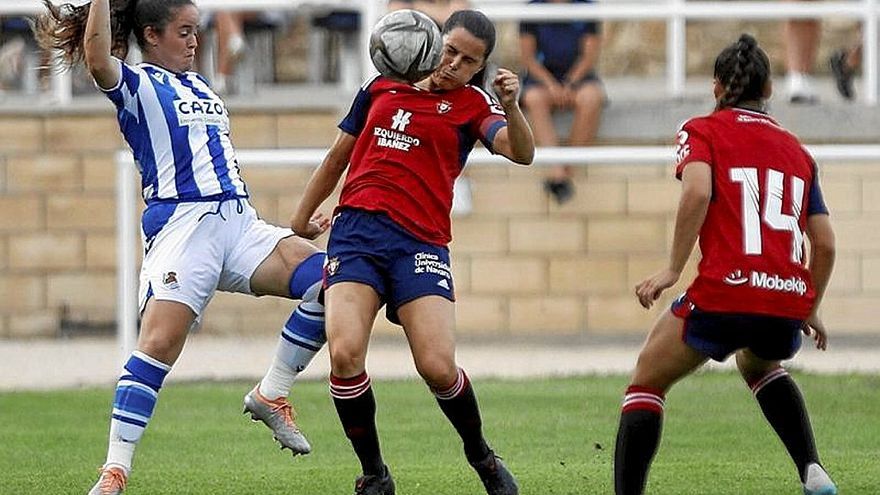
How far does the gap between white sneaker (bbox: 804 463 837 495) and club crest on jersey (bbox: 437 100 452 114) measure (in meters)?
1.88

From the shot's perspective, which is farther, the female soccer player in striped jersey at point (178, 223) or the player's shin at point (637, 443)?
the female soccer player in striped jersey at point (178, 223)

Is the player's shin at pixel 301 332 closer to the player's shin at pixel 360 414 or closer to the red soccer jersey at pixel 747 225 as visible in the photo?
the player's shin at pixel 360 414

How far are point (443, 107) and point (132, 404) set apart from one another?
160 cm

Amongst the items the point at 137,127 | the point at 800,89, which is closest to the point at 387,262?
the point at 137,127

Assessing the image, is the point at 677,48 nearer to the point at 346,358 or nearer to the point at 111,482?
the point at 346,358

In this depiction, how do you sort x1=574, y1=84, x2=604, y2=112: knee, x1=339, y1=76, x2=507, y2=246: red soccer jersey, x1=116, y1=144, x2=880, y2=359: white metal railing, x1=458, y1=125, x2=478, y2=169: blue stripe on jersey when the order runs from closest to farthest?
x1=339, y1=76, x2=507, y2=246: red soccer jersey, x1=458, y1=125, x2=478, y2=169: blue stripe on jersey, x1=116, y1=144, x2=880, y2=359: white metal railing, x1=574, y1=84, x2=604, y2=112: knee

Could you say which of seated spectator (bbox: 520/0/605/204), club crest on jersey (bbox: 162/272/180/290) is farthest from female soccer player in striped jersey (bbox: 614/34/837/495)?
seated spectator (bbox: 520/0/605/204)

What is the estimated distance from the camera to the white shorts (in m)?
7.05

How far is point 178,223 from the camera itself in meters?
7.15

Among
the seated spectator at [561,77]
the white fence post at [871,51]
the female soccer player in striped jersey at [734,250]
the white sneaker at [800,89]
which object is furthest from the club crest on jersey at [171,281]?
the white fence post at [871,51]

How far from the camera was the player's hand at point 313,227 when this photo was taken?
7.37 meters

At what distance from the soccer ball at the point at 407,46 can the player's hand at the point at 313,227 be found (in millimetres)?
785

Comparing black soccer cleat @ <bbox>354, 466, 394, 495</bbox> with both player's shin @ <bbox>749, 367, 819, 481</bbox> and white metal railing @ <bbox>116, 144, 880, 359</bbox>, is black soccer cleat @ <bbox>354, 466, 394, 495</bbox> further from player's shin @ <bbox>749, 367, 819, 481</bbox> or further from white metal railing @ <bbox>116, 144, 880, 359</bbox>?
white metal railing @ <bbox>116, 144, 880, 359</bbox>

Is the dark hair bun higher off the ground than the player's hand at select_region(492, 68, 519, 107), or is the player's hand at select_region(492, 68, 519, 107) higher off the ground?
the dark hair bun
